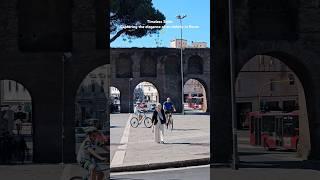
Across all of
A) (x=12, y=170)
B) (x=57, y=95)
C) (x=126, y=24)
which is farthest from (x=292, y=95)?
(x=126, y=24)

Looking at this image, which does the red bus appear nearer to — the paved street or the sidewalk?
the sidewalk

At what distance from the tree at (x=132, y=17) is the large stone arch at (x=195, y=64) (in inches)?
712

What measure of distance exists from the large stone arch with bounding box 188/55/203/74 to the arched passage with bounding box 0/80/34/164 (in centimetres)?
5399

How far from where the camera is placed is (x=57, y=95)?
16.8 meters

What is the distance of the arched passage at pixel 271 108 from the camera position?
17797mm

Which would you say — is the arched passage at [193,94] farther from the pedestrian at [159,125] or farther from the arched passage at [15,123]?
the arched passage at [15,123]

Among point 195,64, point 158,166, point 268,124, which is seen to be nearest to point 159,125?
point 268,124

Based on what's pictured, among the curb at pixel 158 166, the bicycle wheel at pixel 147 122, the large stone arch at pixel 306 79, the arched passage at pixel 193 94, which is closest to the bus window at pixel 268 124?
the large stone arch at pixel 306 79

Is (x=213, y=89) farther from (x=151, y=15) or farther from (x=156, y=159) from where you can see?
(x=151, y=15)

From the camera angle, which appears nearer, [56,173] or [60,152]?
[56,173]

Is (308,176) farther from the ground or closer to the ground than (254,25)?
closer to the ground

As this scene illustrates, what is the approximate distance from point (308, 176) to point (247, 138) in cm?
487

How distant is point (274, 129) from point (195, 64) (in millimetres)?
51527

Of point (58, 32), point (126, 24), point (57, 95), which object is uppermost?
point (126, 24)
